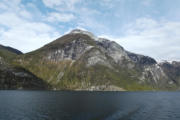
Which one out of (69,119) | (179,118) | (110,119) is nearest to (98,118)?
(110,119)

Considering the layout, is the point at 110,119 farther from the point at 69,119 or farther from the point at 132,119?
the point at 69,119

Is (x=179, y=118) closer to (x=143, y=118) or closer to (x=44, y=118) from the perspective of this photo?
(x=143, y=118)

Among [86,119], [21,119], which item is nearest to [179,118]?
[86,119]

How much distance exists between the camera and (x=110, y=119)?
75.9 metres

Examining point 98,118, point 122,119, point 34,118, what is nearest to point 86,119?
point 98,118

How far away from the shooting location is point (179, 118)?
3226 inches

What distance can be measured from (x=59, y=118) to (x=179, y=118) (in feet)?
158

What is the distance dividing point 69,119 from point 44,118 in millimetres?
9668

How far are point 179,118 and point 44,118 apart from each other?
5366cm

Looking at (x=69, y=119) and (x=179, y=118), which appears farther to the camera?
(x=179, y=118)

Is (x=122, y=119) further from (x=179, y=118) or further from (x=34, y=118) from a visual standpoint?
(x=34, y=118)

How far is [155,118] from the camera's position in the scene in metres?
80.5

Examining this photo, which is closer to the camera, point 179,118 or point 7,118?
point 7,118

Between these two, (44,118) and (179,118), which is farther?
(179,118)
